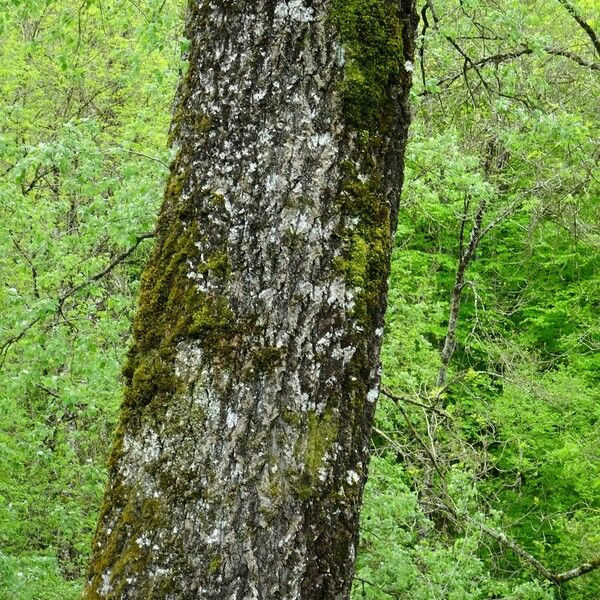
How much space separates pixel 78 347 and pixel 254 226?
3587 millimetres

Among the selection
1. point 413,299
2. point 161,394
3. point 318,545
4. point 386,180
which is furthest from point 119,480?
point 413,299

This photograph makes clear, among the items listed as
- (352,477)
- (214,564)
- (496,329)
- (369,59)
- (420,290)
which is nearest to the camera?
(214,564)

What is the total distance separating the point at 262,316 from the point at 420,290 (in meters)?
10.0

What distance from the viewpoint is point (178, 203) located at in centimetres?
182

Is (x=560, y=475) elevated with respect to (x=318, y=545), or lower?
elevated

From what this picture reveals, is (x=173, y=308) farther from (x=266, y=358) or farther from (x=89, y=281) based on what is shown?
(x=89, y=281)

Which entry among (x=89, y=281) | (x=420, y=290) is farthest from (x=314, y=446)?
(x=420, y=290)

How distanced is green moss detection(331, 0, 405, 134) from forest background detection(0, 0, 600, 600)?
47mm

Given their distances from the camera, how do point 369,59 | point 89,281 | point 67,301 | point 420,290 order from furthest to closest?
point 420,290, point 67,301, point 89,281, point 369,59

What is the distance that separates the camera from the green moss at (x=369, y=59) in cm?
183

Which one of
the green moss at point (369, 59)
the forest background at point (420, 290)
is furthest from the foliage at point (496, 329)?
the green moss at point (369, 59)

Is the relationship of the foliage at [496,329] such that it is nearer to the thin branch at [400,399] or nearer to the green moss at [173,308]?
the thin branch at [400,399]

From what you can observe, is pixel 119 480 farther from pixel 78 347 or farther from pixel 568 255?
pixel 568 255

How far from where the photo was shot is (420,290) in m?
11.5
